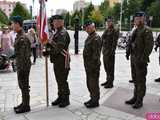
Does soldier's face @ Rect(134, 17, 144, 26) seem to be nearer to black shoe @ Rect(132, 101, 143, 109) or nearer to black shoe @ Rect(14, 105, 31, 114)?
black shoe @ Rect(132, 101, 143, 109)

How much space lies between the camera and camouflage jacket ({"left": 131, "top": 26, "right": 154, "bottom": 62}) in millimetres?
9016

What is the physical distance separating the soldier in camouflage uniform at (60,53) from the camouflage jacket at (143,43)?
148cm

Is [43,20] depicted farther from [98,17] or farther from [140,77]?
[98,17]

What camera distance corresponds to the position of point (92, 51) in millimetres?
9211

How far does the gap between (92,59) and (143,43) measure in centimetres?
114

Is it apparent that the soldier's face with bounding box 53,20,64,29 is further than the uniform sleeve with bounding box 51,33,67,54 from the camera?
Yes

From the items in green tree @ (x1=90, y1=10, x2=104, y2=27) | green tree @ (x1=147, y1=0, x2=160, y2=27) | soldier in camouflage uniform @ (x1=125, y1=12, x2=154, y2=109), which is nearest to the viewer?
soldier in camouflage uniform @ (x1=125, y1=12, x2=154, y2=109)

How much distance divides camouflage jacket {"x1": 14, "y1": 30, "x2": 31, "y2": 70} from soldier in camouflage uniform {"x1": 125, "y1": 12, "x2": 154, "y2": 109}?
2.31 m

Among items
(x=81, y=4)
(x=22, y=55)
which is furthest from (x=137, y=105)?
(x=81, y=4)

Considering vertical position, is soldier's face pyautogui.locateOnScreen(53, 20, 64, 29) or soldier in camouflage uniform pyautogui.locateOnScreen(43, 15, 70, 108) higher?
soldier's face pyautogui.locateOnScreen(53, 20, 64, 29)

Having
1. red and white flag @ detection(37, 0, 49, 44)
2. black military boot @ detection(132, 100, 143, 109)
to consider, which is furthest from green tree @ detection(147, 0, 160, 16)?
black military boot @ detection(132, 100, 143, 109)

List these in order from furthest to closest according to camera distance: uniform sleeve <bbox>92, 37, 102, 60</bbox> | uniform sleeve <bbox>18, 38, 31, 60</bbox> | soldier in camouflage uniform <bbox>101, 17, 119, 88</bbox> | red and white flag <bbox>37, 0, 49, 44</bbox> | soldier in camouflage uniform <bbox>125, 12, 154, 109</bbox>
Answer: soldier in camouflage uniform <bbox>101, 17, 119, 88</bbox> < red and white flag <bbox>37, 0, 49, 44</bbox> < uniform sleeve <bbox>92, 37, 102, 60</bbox> < soldier in camouflage uniform <bbox>125, 12, 154, 109</bbox> < uniform sleeve <bbox>18, 38, 31, 60</bbox>

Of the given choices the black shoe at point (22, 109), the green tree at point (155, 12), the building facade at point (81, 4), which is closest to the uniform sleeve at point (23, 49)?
the black shoe at point (22, 109)

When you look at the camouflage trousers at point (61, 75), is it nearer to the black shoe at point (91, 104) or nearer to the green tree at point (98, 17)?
the black shoe at point (91, 104)
